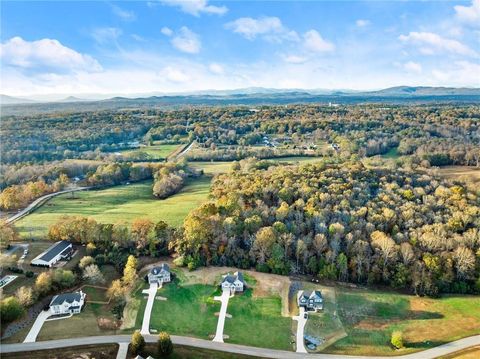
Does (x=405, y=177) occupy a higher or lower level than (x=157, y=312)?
higher

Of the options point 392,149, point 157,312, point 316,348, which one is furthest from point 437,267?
point 392,149

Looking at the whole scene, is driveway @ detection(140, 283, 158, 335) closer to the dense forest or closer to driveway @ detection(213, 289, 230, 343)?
the dense forest

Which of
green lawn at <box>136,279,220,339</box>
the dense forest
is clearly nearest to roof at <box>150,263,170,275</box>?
green lawn at <box>136,279,220,339</box>

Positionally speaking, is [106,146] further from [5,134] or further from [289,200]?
[289,200]

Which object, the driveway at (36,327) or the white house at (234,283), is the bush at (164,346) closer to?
the white house at (234,283)

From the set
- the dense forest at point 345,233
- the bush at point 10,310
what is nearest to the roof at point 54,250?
the bush at point 10,310

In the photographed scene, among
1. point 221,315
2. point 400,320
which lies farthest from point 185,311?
point 400,320
